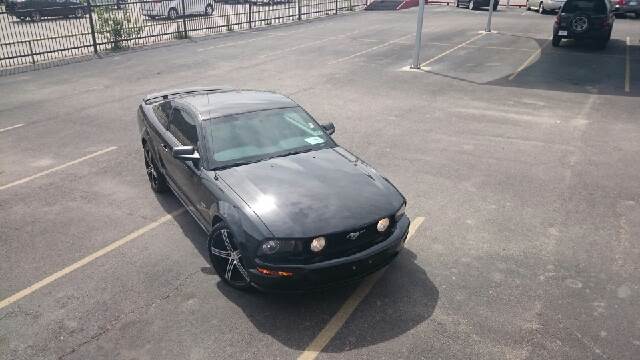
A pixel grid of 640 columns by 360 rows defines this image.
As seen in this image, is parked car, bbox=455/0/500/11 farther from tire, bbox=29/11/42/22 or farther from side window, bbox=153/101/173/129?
side window, bbox=153/101/173/129

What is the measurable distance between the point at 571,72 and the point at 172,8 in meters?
21.2

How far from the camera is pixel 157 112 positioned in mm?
6770

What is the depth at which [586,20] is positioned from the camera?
1777 cm

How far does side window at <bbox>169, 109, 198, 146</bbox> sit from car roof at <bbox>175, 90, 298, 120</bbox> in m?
0.16

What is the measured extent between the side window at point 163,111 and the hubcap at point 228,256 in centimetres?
224

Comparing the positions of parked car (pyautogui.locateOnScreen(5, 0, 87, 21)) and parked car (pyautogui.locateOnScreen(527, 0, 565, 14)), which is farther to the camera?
parked car (pyautogui.locateOnScreen(527, 0, 565, 14))

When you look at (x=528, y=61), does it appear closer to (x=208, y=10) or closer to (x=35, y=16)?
(x=208, y=10)

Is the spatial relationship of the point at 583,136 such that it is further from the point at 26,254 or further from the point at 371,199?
the point at 26,254

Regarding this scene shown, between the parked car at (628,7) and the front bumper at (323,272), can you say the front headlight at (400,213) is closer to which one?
the front bumper at (323,272)

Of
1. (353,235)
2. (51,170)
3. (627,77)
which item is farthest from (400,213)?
(627,77)

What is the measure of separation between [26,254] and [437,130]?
7.60 m

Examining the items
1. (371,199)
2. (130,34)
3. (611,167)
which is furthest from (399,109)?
(130,34)

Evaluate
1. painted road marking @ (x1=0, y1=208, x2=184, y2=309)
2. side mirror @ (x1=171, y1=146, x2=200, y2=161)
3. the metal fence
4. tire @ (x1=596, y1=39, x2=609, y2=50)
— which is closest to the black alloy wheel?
painted road marking @ (x1=0, y1=208, x2=184, y2=309)

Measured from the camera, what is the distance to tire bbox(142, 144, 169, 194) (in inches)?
268
